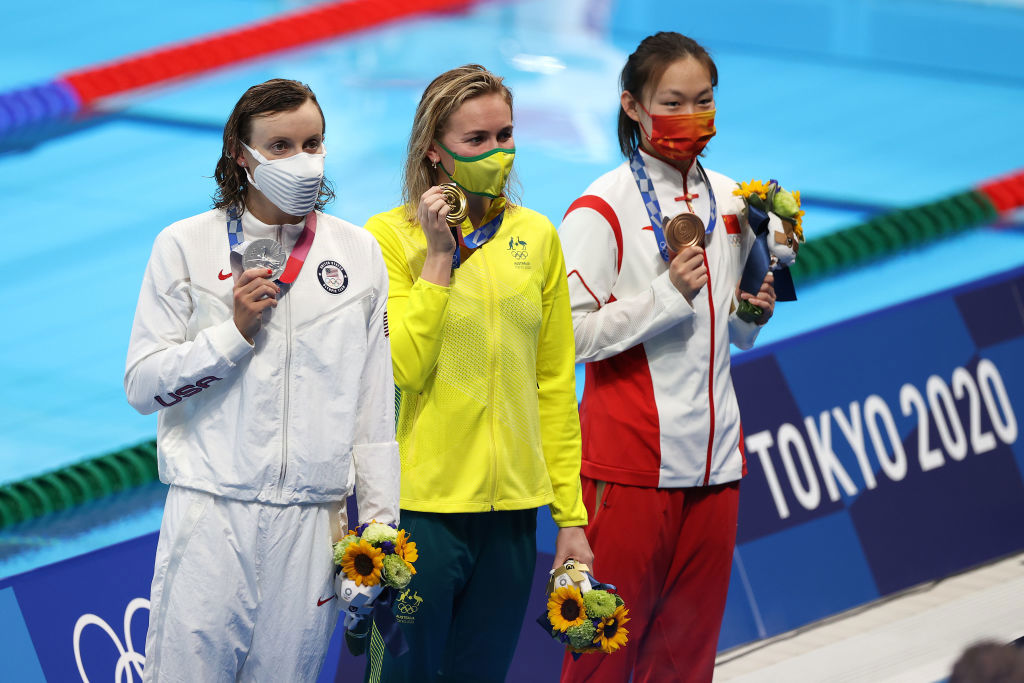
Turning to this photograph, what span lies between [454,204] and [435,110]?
0.72 ft

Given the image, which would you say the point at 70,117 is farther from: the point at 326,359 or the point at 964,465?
the point at 326,359

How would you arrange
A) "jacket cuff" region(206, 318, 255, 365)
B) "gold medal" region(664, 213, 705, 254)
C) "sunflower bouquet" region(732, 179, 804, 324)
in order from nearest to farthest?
"jacket cuff" region(206, 318, 255, 365), "gold medal" region(664, 213, 705, 254), "sunflower bouquet" region(732, 179, 804, 324)

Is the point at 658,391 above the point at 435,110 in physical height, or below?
below

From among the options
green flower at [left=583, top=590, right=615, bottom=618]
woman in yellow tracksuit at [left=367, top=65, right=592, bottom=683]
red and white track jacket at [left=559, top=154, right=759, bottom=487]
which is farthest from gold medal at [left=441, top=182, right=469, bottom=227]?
green flower at [left=583, top=590, right=615, bottom=618]

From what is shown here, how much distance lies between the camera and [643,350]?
3.57m

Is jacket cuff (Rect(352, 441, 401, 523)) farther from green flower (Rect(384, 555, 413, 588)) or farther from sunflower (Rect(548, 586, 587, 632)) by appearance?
sunflower (Rect(548, 586, 587, 632))

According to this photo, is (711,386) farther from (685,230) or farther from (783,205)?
(783,205)

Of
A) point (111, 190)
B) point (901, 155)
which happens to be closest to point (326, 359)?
point (111, 190)

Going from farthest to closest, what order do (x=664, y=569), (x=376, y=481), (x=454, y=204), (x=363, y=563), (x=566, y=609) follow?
(x=664, y=569) < (x=566, y=609) < (x=454, y=204) < (x=376, y=481) < (x=363, y=563)

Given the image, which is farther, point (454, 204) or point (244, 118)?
point (454, 204)

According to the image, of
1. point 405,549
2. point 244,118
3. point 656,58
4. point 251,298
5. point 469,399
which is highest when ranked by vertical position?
point 656,58

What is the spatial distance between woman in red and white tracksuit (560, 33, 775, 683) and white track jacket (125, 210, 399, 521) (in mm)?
810

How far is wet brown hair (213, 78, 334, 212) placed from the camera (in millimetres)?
2811

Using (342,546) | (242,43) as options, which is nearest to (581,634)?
(342,546)
